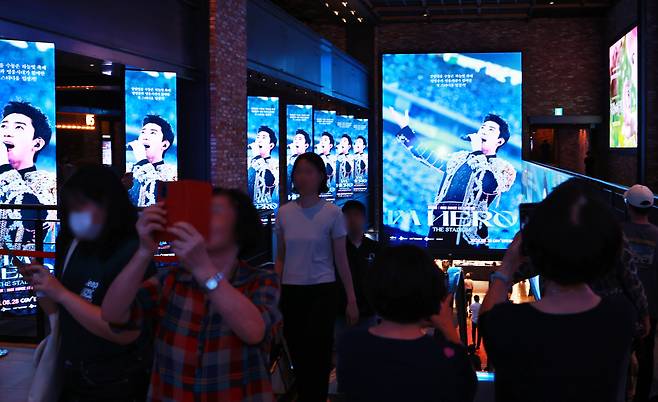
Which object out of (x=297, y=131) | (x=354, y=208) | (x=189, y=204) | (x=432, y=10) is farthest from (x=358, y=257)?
(x=432, y=10)

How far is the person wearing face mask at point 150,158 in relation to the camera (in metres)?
9.48

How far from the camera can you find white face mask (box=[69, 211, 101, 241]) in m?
2.20

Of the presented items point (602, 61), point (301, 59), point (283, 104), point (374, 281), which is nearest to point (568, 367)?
point (374, 281)

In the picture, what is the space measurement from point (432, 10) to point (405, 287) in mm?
23382

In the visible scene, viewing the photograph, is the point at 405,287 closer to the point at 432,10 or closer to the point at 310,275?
the point at 310,275

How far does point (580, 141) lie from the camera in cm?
2695

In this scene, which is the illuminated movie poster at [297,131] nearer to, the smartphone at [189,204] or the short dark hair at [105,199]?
the short dark hair at [105,199]

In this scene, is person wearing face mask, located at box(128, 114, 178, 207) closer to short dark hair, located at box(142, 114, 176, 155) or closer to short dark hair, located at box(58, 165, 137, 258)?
short dark hair, located at box(142, 114, 176, 155)

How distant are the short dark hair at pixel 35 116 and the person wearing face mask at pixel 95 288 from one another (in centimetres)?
553

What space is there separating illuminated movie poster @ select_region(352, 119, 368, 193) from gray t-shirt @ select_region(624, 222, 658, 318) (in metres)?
18.1

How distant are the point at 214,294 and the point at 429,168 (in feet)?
74.9

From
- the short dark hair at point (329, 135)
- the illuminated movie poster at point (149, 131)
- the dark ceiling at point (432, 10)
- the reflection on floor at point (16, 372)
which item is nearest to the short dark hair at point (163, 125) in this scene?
the illuminated movie poster at point (149, 131)

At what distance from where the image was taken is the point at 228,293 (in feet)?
6.27

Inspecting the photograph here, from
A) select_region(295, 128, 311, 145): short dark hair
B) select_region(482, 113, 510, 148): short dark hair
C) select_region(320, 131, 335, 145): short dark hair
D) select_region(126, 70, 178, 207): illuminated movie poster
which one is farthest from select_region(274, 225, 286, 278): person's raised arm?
select_region(482, 113, 510, 148): short dark hair
